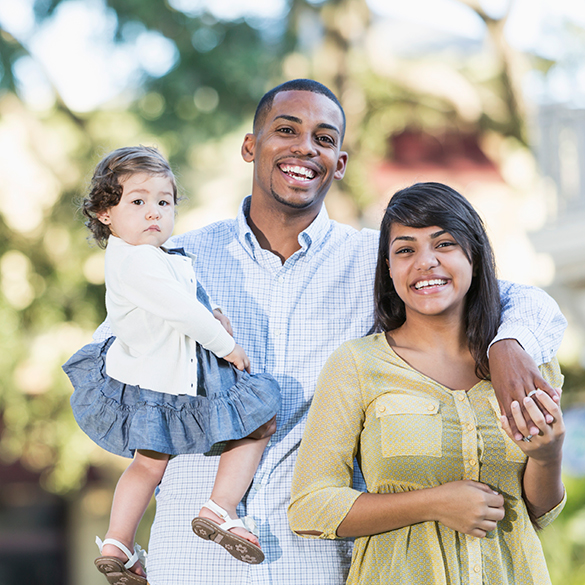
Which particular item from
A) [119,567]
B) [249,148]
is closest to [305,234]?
[249,148]

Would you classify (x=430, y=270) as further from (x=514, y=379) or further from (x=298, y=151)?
(x=298, y=151)

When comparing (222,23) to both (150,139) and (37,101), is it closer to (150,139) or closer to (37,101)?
(150,139)

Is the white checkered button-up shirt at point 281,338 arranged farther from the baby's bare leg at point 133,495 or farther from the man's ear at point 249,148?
the man's ear at point 249,148

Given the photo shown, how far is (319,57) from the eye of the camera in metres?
7.96

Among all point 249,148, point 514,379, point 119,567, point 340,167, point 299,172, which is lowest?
point 119,567

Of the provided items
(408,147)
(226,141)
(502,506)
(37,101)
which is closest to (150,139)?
(226,141)

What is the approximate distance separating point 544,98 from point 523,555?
6.74 meters

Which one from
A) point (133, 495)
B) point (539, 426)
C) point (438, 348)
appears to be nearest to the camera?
point (539, 426)

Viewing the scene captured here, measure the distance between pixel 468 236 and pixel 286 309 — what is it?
2.16 ft

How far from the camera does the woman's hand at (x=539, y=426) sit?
6.18 feet

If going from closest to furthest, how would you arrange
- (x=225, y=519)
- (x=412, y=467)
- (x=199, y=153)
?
(x=412, y=467), (x=225, y=519), (x=199, y=153)

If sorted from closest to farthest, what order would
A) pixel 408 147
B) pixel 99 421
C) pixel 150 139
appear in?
pixel 99 421 < pixel 150 139 < pixel 408 147

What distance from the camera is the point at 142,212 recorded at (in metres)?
2.29

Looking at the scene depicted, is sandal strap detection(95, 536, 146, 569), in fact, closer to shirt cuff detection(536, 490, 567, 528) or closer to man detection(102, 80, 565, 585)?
man detection(102, 80, 565, 585)
